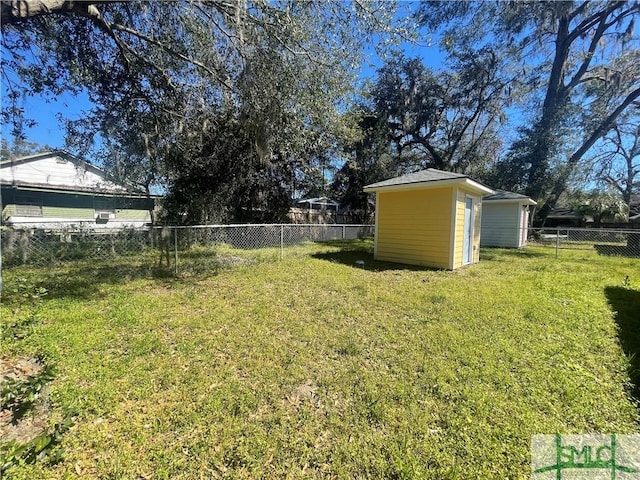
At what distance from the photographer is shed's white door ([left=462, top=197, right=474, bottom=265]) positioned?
723 cm

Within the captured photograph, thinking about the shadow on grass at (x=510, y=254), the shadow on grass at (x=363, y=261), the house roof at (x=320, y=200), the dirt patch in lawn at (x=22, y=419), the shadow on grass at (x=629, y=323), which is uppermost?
the house roof at (x=320, y=200)

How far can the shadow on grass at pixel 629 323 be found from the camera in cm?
250

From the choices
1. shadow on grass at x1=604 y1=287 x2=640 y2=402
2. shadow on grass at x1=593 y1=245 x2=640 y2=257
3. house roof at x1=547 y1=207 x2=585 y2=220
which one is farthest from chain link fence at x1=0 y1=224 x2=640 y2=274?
house roof at x1=547 y1=207 x2=585 y2=220

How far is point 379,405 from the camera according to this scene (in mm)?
2033

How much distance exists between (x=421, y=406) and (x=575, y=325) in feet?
9.46

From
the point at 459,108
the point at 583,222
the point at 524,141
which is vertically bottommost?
the point at 583,222

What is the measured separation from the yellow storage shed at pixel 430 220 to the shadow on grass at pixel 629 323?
279 centimetres

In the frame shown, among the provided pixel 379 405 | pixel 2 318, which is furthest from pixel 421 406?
pixel 2 318

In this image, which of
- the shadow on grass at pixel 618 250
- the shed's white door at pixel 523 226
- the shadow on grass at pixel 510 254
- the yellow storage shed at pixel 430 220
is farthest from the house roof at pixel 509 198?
the yellow storage shed at pixel 430 220

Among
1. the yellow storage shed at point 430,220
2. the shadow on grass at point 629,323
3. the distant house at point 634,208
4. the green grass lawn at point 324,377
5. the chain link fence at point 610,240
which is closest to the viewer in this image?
the green grass lawn at point 324,377

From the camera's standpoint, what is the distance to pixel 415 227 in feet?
24.2

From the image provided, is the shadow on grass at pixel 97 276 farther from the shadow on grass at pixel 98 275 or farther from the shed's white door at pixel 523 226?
the shed's white door at pixel 523 226

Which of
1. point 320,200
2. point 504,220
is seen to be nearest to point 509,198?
point 504,220

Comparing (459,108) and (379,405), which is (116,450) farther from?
(459,108)
